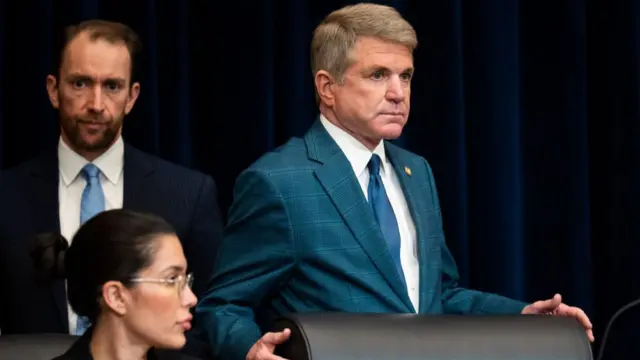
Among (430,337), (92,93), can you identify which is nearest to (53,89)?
(92,93)

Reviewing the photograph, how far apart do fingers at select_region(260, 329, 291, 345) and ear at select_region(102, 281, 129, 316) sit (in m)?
0.33

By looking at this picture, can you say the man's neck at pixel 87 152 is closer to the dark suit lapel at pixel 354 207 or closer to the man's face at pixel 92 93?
the man's face at pixel 92 93

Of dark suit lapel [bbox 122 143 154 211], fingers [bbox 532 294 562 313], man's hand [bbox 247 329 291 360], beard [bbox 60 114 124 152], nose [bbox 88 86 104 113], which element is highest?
nose [bbox 88 86 104 113]

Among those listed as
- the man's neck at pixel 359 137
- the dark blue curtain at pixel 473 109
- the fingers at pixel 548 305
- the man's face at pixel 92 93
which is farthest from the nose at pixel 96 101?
the fingers at pixel 548 305

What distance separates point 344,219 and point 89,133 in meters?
0.70

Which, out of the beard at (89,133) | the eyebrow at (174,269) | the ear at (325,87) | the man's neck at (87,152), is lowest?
the eyebrow at (174,269)

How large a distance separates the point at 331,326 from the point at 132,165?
1.19 metres

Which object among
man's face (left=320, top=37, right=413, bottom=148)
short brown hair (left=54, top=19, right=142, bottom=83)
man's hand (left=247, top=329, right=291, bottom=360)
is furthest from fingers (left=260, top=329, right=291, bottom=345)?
short brown hair (left=54, top=19, right=142, bottom=83)

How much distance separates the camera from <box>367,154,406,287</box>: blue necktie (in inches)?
94.6

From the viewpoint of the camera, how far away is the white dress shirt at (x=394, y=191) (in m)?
2.42

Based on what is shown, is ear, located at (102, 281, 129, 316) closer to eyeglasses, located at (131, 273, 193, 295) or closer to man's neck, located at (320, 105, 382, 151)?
eyeglasses, located at (131, 273, 193, 295)

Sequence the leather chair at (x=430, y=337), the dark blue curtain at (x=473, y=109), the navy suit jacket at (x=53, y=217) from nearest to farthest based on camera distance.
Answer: the leather chair at (x=430, y=337), the navy suit jacket at (x=53, y=217), the dark blue curtain at (x=473, y=109)

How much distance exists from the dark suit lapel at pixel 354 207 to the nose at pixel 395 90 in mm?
139

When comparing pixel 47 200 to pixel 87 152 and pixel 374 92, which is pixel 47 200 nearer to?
pixel 87 152
